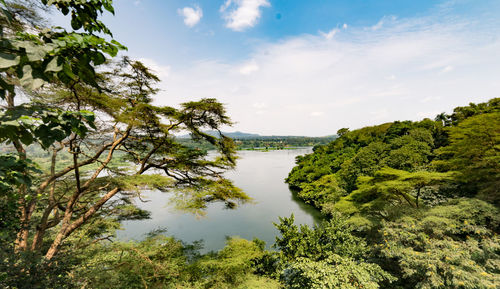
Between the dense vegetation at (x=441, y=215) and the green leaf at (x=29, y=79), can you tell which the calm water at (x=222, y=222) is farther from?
the green leaf at (x=29, y=79)

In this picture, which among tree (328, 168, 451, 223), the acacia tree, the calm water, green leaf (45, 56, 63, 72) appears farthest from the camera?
the calm water

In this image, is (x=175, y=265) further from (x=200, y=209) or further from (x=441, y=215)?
(x=441, y=215)

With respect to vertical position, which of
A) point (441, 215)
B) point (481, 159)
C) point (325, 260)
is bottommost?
point (325, 260)

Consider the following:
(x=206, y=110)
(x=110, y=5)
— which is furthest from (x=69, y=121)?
(x=206, y=110)

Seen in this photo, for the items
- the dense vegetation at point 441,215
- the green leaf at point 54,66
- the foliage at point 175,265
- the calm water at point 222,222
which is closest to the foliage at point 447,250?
the dense vegetation at point 441,215

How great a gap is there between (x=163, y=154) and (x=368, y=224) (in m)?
8.79

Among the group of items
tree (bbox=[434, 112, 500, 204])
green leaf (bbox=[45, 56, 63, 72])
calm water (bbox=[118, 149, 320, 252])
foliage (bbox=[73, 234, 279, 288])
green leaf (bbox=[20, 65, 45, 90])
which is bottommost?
calm water (bbox=[118, 149, 320, 252])

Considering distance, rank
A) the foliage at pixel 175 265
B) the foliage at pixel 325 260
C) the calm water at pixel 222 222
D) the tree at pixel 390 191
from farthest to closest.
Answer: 1. the calm water at pixel 222 222
2. the tree at pixel 390 191
3. the foliage at pixel 175 265
4. the foliage at pixel 325 260

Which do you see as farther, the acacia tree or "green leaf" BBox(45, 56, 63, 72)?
the acacia tree

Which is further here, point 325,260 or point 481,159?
point 481,159

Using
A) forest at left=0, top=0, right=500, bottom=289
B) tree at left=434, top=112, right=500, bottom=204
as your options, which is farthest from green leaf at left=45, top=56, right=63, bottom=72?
tree at left=434, top=112, right=500, bottom=204

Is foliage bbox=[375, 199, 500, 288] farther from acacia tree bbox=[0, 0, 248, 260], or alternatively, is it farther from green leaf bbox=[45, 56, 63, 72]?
green leaf bbox=[45, 56, 63, 72]

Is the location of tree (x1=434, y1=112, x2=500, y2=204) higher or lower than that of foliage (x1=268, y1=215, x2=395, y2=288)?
higher

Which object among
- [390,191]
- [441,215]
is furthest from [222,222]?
[441,215]
